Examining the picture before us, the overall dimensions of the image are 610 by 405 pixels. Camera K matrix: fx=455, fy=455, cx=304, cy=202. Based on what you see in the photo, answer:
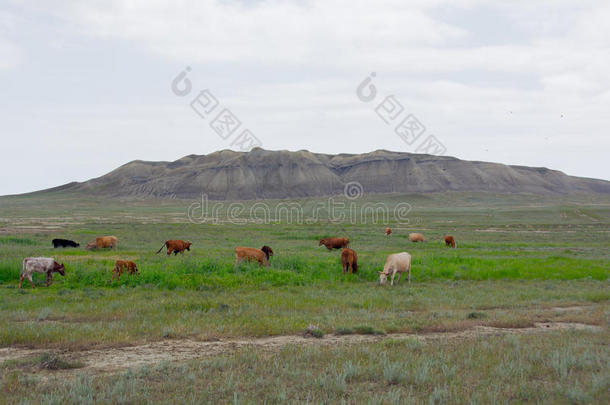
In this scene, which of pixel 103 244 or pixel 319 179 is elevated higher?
pixel 319 179

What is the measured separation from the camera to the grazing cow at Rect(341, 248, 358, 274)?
1832 cm

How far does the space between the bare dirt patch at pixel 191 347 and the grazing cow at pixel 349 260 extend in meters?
8.08

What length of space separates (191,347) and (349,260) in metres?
10.4

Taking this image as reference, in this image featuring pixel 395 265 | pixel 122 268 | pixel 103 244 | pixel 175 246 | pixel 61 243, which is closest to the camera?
pixel 122 268

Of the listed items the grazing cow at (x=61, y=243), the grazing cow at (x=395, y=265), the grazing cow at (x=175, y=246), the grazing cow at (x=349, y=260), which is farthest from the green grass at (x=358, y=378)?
the grazing cow at (x=61, y=243)

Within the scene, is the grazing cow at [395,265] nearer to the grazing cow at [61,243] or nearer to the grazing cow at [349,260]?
the grazing cow at [349,260]

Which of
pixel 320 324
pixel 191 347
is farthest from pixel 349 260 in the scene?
pixel 191 347

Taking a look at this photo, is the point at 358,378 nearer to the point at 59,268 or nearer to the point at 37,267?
the point at 37,267

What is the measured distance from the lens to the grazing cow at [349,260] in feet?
60.1

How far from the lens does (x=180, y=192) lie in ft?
569

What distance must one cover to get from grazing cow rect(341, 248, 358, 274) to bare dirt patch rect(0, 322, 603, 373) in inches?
318

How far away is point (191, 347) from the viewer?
8820mm

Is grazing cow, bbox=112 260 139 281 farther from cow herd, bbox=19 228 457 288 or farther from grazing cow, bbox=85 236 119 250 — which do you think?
grazing cow, bbox=85 236 119 250

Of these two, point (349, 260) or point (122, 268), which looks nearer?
point (122, 268)
